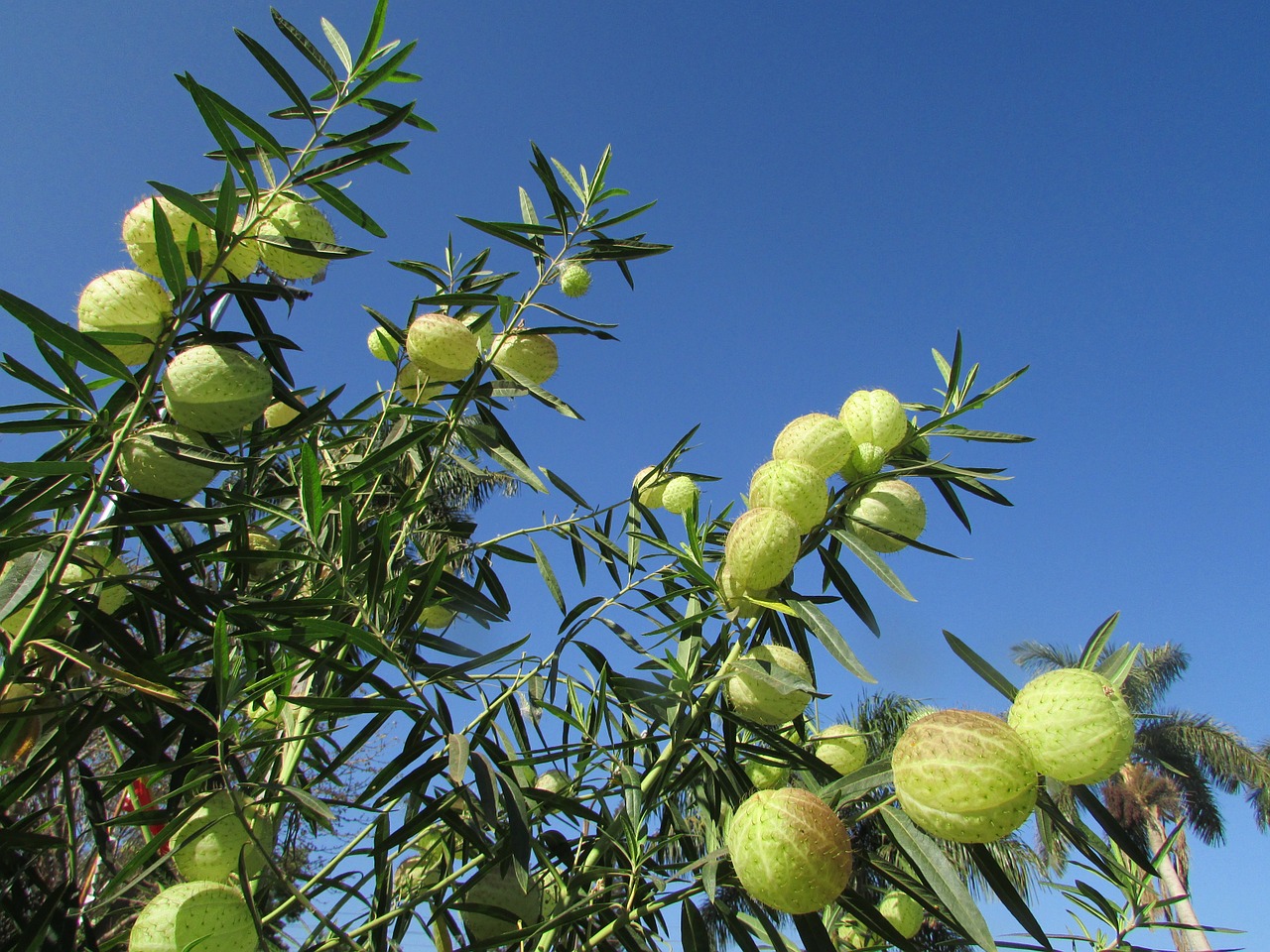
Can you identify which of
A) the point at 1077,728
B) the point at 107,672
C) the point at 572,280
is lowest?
the point at 1077,728

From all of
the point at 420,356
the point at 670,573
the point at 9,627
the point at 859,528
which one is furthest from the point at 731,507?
the point at 9,627

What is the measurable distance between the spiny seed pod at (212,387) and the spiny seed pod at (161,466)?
3 cm

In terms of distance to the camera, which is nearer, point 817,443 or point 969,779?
point 969,779

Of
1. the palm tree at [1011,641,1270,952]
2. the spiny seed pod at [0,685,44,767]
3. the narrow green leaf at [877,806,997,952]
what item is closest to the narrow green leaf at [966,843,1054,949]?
the narrow green leaf at [877,806,997,952]

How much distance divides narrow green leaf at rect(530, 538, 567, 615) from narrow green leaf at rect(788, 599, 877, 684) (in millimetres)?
833

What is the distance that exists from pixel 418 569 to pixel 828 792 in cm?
80

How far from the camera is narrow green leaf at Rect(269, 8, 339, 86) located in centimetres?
133

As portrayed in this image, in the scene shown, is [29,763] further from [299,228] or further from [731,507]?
[731,507]

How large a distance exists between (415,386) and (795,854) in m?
1.23

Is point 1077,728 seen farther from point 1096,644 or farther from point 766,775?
point 766,775

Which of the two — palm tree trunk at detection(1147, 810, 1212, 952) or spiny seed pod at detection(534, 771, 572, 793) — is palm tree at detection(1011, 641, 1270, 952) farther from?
spiny seed pod at detection(534, 771, 572, 793)

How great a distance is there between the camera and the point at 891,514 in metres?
1.36

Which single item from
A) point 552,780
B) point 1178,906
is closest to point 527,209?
point 552,780

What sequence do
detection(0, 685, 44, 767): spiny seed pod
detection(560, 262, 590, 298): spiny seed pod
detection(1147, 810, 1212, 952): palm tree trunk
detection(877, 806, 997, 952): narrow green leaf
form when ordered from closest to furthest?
detection(877, 806, 997, 952): narrow green leaf < detection(0, 685, 44, 767): spiny seed pod < detection(560, 262, 590, 298): spiny seed pod < detection(1147, 810, 1212, 952): palm tree trunk
